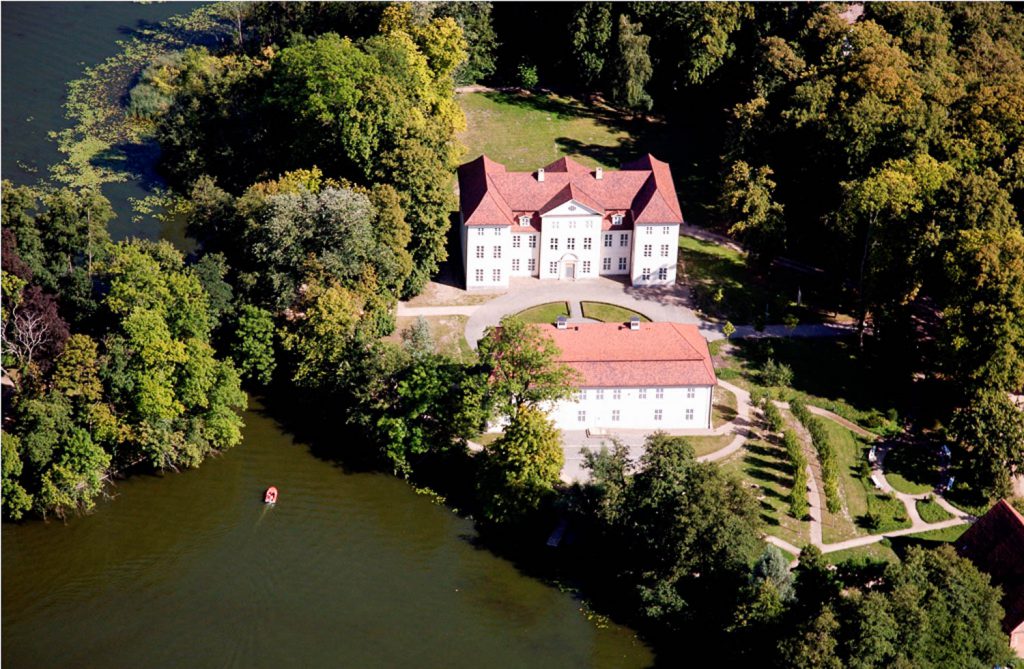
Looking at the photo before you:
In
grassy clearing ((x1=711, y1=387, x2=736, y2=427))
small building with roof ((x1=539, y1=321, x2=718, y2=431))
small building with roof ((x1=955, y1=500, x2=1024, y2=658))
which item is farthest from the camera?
grassy clearing ((x1=711, y1=387, x2=736, y2=427))

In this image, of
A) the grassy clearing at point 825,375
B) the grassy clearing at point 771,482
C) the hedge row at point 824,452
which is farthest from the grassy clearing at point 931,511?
the grassy clearing at point 771,482

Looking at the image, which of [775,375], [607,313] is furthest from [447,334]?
[775,375]

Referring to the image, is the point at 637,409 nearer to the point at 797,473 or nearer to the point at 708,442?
the point at 708,442

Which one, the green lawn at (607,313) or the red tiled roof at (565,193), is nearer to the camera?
the green lawn at (607,313)

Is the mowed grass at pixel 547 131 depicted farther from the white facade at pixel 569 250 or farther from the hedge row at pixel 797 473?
the hedge row at pixel 797 473

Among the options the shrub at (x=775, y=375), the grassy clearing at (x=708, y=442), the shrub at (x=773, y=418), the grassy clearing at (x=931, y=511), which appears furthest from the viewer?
the shrub at (x=775, y=375)

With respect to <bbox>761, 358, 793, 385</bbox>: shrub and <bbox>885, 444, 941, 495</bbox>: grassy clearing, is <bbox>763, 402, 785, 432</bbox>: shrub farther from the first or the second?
<bbox>885, 444, 941, 495</bbox>: grassy clearing

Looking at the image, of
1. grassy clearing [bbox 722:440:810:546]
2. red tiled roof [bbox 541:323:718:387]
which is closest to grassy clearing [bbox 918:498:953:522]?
grassy clearing [bbox 722:440:810:546]
